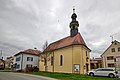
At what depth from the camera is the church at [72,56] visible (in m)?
30.1

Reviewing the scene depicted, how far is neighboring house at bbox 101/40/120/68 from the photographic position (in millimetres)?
40588

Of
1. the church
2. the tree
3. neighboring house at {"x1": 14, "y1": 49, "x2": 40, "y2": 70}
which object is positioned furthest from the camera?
neighboring house at {"x1": 14, "y1": 49, "x2": 40, "y2": 70}

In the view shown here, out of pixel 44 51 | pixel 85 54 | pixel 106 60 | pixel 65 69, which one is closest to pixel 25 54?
pixel 44 51

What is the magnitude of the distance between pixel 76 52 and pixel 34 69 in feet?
52.5

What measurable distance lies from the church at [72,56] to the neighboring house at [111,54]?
37.1 ft

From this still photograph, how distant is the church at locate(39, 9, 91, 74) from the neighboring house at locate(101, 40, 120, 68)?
445 inches

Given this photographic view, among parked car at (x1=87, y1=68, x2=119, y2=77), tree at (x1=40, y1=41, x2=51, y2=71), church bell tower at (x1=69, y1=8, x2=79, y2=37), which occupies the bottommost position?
parked car at (x1=87, y1=68, x2=119, y2=77)

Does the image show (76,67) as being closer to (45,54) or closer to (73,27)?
(73,27)

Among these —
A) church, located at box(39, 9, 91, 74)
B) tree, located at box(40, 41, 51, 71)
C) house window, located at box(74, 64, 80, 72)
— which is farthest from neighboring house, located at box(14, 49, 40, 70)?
house window, located at box(74, 64, 80, 72)

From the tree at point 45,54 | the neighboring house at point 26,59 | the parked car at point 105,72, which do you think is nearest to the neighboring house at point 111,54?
the tree at point 45,54

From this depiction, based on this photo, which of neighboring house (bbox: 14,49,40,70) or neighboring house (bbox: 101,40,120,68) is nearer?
neighboring house (bbox: 101,40,120,68)

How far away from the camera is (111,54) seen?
41281 mm

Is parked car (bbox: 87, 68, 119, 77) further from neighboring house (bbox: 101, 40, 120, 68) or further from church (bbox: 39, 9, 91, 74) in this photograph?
neighboring house (bbox: 101, 40, 120, 68)

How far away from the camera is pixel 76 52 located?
30.5 metres
